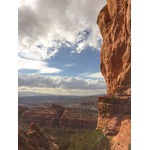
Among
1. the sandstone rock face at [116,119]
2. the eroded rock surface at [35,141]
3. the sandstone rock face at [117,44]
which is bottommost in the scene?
the eroded rock surface at [35,141]

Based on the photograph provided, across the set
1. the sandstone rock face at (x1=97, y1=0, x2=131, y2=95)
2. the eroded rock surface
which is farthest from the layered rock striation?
the eroded rock surface

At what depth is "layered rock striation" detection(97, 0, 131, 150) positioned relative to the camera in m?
4.29

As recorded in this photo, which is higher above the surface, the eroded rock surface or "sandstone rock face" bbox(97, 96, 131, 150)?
"sandstone rock face" bbox(97, 96, 131, 150)

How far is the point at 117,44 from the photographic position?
450 centimetres

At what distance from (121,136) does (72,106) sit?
1.97ft

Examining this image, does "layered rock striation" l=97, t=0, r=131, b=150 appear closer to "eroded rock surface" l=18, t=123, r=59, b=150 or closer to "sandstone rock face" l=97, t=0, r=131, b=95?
"sandstone rock face" l=97, t=0, r=131, b=95

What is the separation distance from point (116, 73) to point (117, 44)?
33 cm

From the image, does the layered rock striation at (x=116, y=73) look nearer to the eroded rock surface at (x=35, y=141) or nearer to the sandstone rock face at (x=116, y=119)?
the sandstone rock face at (x=116, y=119)

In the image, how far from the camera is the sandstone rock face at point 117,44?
4348mm

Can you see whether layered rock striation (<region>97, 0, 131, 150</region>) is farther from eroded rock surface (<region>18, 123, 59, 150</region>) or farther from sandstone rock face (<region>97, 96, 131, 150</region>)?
eroded rock surface (<region>18, 123, 59, 150</region>)

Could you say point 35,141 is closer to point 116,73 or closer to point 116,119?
point 116,119

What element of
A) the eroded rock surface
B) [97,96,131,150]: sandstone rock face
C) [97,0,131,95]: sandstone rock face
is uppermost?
[97,0,131,95]: sandstone rock face

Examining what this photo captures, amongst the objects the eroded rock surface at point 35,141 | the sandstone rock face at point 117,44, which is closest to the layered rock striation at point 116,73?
the sandstone rock face at point 117,44
